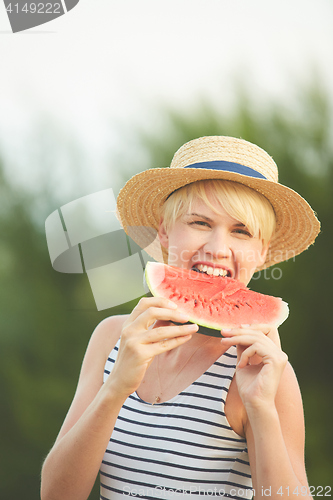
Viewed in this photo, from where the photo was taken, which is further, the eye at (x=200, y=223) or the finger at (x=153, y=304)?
→ the eye at (x=200, y=223)

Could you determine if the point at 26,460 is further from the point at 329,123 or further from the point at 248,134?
the point at 329,123

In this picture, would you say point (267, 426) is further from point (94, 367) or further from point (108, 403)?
point (94, 367)

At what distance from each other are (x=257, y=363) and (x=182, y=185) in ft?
3.27

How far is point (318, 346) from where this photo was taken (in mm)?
4145

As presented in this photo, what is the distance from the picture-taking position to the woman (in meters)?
1.52

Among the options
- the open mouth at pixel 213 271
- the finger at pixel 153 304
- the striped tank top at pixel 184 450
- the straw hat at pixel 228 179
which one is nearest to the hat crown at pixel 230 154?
the straw hat at pixel 228 179

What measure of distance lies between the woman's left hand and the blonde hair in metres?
0.59

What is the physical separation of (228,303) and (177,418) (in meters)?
0.53

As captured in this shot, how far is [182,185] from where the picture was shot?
221cm

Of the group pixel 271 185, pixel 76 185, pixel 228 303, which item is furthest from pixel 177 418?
pixel 76 185

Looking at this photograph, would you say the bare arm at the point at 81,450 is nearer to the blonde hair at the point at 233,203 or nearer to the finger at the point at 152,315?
the finger at the point at 152,315

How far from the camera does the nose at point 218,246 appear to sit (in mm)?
1927

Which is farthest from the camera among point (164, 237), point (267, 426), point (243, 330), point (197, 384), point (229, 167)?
point (164, 237)

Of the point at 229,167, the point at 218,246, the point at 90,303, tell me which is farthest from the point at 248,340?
the point at 90,303
